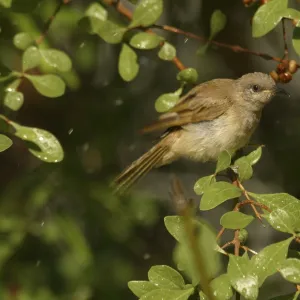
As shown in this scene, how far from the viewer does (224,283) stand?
2416mm

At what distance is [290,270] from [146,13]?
1611mm

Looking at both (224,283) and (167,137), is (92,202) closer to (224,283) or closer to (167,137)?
(167,137)

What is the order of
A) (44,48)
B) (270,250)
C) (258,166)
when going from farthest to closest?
(258,166) < (44,48) < (270,250)

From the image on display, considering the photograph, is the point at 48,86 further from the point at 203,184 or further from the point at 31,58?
the point at 203,184

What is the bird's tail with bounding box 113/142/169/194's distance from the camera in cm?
405

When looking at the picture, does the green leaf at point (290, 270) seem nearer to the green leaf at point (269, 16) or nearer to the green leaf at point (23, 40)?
the green leaf at point (269, 16)

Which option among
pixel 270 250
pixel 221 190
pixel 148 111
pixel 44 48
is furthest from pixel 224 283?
pixel 148 111

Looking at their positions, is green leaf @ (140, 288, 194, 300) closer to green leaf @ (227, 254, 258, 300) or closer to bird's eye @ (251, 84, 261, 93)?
green leaf @ (227, 254, 258, 300)

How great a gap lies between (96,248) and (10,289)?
1.78 feet

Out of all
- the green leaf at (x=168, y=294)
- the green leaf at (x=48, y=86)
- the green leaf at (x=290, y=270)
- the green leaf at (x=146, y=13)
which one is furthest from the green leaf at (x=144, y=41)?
the green leaf at (x=290, y=270)

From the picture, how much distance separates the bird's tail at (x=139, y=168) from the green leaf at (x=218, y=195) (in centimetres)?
134

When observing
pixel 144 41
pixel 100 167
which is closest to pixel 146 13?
pixel 144 41

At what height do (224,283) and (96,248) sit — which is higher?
(224,283)

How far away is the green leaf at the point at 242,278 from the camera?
7.61ft
